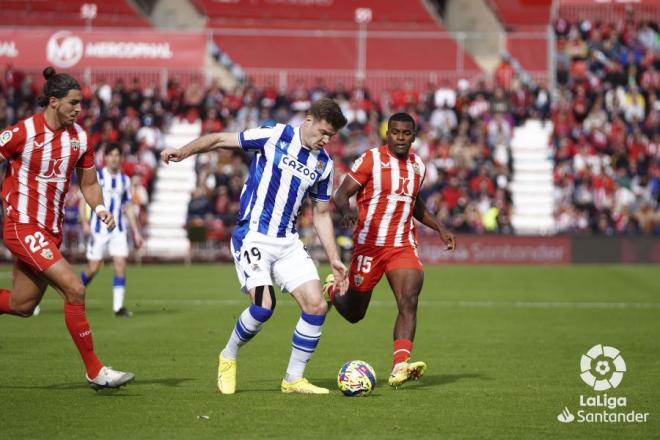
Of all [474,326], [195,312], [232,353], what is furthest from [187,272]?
[232,353]

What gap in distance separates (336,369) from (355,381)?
189 cm

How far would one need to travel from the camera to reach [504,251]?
1244 inches

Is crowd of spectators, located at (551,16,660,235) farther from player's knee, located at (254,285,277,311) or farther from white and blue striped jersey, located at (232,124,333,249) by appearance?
player's knee, located at (254,285,277,311)

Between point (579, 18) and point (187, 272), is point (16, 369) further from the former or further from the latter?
point (579, 18)

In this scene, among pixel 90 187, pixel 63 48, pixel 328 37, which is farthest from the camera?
pixel 328 37

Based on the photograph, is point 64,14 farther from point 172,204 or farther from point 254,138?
point 254,138

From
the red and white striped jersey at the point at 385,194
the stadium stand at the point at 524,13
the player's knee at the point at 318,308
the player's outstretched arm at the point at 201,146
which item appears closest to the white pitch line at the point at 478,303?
the red and white striped jersey at the point at 385,194

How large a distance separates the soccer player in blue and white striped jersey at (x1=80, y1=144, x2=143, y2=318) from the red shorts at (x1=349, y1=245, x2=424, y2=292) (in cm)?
642

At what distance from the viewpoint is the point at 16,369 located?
1112cm

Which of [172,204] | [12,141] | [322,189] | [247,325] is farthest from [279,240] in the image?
[172,204]

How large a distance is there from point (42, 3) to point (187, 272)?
53.1ft

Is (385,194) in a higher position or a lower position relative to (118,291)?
higher

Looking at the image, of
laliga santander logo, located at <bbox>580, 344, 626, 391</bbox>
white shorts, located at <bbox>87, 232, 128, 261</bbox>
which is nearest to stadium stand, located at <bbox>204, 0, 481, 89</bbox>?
white shorts, located at <bbox>87, 232, 128, 261</bbox>

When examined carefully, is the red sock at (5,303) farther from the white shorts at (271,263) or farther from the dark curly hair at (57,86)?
the white shorts at (271,263)
